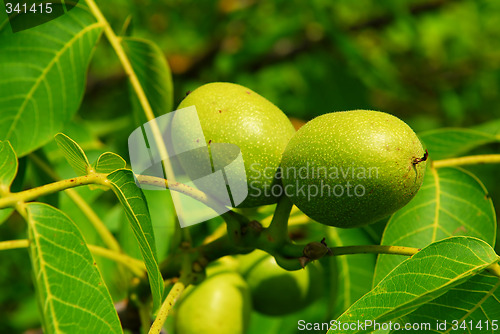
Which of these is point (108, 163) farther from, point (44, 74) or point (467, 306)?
point (467, 306)

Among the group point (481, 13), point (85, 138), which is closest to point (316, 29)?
point (481, 13)

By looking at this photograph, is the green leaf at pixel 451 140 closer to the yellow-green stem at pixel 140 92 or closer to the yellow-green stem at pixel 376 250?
the yellow-green stem at pixel 376 250

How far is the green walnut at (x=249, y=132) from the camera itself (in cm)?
133

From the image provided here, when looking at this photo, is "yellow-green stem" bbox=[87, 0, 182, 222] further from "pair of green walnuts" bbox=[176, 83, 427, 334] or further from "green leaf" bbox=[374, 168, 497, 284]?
"green leaf" bbox=[374, 168, 497, 284]

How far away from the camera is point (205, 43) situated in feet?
14.0

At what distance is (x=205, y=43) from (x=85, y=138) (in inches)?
86.1

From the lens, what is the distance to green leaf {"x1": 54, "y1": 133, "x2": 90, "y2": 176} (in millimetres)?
1233

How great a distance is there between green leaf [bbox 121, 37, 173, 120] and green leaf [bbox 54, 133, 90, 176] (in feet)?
1.97

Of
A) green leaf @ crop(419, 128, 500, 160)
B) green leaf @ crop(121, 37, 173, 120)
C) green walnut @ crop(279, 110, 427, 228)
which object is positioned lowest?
green leaf @ crop(419, 128, 500, 160)

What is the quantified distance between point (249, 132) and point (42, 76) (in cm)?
79

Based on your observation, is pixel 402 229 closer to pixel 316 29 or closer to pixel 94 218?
pixel 94 218

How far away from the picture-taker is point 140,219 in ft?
3.87

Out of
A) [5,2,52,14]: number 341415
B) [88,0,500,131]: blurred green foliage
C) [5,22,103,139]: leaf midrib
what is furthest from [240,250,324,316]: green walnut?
[88,0,500,131]: blurred green foliage

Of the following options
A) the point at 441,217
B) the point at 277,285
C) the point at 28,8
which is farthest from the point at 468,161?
the point at 28,8
